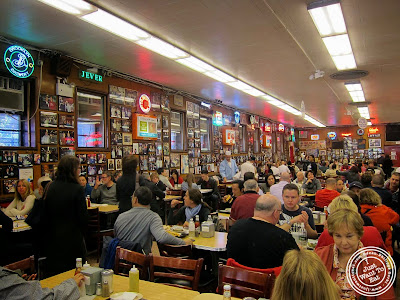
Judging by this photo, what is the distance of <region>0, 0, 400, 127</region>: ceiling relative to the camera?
464cm

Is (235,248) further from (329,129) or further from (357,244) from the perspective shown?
(329,129)

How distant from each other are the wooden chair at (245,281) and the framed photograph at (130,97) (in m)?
6.67

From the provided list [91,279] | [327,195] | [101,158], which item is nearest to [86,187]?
[101,158]

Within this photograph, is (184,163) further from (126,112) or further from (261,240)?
(261,240)

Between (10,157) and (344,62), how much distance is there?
7.09 metres

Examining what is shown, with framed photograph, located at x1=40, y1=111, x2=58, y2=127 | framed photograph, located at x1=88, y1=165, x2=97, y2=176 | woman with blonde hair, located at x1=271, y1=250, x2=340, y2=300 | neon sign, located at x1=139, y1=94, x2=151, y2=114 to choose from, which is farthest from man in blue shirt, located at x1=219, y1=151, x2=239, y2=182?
woman with blonde hair, located at x1=271, y1=250, x2=340, y2=300

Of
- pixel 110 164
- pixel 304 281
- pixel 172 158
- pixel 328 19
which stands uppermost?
pixel 328 19

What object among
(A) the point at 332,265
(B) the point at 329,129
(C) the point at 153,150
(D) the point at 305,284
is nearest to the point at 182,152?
(C) the point at 153,150

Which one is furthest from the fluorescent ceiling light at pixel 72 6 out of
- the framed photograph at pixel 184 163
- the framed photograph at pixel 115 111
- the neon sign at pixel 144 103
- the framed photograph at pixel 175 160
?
the framed photograph at pixel 184 163

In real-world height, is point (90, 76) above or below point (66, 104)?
above

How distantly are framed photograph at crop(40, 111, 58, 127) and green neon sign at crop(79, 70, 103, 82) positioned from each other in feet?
3.65

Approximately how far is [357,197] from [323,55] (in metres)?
3.62

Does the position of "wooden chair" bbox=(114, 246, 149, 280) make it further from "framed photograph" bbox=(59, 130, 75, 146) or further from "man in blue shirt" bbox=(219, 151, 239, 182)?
"man in blue shirt" bbox=(219, 151, 239, 182)

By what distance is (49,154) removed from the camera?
21.5 ft
